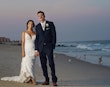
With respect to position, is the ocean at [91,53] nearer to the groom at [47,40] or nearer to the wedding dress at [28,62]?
the wedding dress at [28,62]

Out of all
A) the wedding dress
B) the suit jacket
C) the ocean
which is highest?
the suit jacket

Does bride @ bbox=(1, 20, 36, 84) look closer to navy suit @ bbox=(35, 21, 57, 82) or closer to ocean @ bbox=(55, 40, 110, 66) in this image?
navy suit @ bbox=(35, 21, 57, 82)

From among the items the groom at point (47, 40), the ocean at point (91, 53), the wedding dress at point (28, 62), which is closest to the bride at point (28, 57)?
the wedding dress at point (28, 62)

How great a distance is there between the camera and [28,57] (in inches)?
447

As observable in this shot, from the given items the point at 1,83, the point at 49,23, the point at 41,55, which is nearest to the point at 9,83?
the point at 1,83

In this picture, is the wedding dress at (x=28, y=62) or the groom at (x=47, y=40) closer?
the groom at (x=47, y=40)

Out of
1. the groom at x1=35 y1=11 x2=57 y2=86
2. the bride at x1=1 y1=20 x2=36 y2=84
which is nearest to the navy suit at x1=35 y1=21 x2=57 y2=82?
the groom at x1=35 y1=11 x2=57 y2=86

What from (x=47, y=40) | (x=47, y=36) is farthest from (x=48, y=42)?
(x=47, y=36)

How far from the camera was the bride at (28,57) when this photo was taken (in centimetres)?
1126

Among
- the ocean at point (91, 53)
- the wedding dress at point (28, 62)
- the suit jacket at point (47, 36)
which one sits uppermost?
the suit jacket at point (47, 36)

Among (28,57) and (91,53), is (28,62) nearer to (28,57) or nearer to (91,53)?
(28,57)

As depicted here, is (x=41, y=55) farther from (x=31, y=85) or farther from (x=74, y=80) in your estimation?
(x=74, y=80)

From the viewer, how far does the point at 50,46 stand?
1103 centimetres

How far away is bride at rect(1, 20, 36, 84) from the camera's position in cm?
1126
